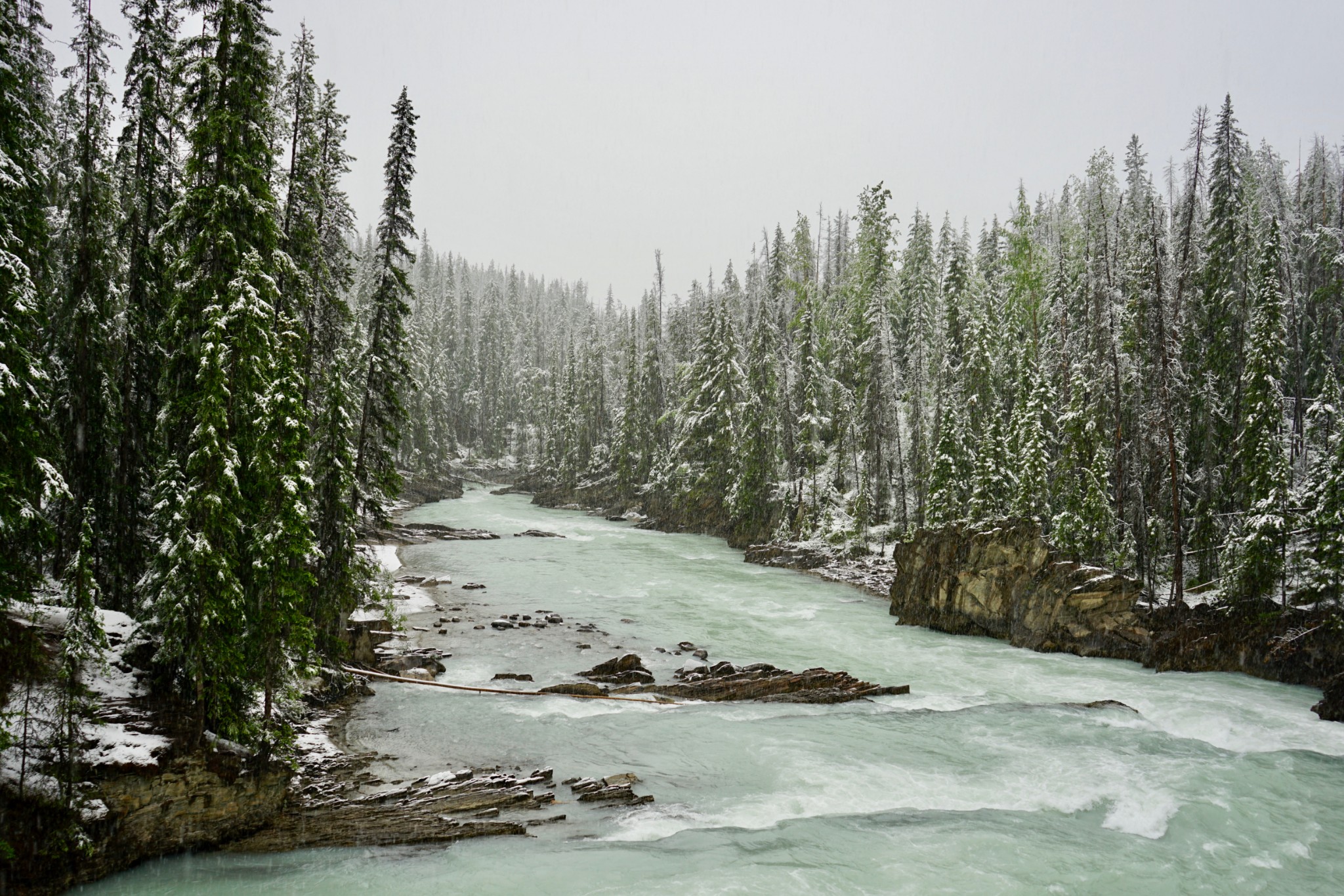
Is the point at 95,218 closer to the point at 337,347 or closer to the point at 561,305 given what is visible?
the point at 337,347

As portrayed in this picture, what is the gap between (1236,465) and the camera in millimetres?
26844

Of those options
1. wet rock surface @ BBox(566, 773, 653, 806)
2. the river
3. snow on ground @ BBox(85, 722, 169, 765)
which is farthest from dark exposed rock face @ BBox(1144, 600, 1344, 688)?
snow on ground @ BBox(85, 722, 169, 765)

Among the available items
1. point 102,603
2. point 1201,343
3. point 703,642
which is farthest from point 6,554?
point 1201,343

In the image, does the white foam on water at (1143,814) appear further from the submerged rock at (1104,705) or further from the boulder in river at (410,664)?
the boulder in river at (410,664)

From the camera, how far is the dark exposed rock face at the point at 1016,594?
25188mm

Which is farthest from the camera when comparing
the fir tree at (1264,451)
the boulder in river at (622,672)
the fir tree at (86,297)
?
the fir tree at (1264,451)

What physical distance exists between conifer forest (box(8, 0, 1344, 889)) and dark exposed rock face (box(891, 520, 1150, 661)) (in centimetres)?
153

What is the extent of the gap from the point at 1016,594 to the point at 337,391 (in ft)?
82.7

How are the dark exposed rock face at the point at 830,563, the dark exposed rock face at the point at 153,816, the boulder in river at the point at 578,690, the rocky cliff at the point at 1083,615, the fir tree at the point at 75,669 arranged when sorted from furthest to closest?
1. the dark exposed rock face at the point at 830,563
2. the rocky cliff at the point at 1083,615
3. the boulder in river at the point at 578,690
4. the fir tree at the point at 75,669
5. the dark exposed rock face at the point at 153,816

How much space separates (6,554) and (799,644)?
880 inches

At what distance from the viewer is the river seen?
11516 millimetres

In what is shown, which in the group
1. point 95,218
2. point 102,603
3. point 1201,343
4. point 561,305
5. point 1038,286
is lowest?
point 102,603

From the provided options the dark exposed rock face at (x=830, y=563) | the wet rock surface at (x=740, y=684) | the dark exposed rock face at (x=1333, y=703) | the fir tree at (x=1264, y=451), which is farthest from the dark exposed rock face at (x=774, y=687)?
the dark exposed rock face at (x=830, y=563)

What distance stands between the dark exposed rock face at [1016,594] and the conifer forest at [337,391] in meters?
1.53
